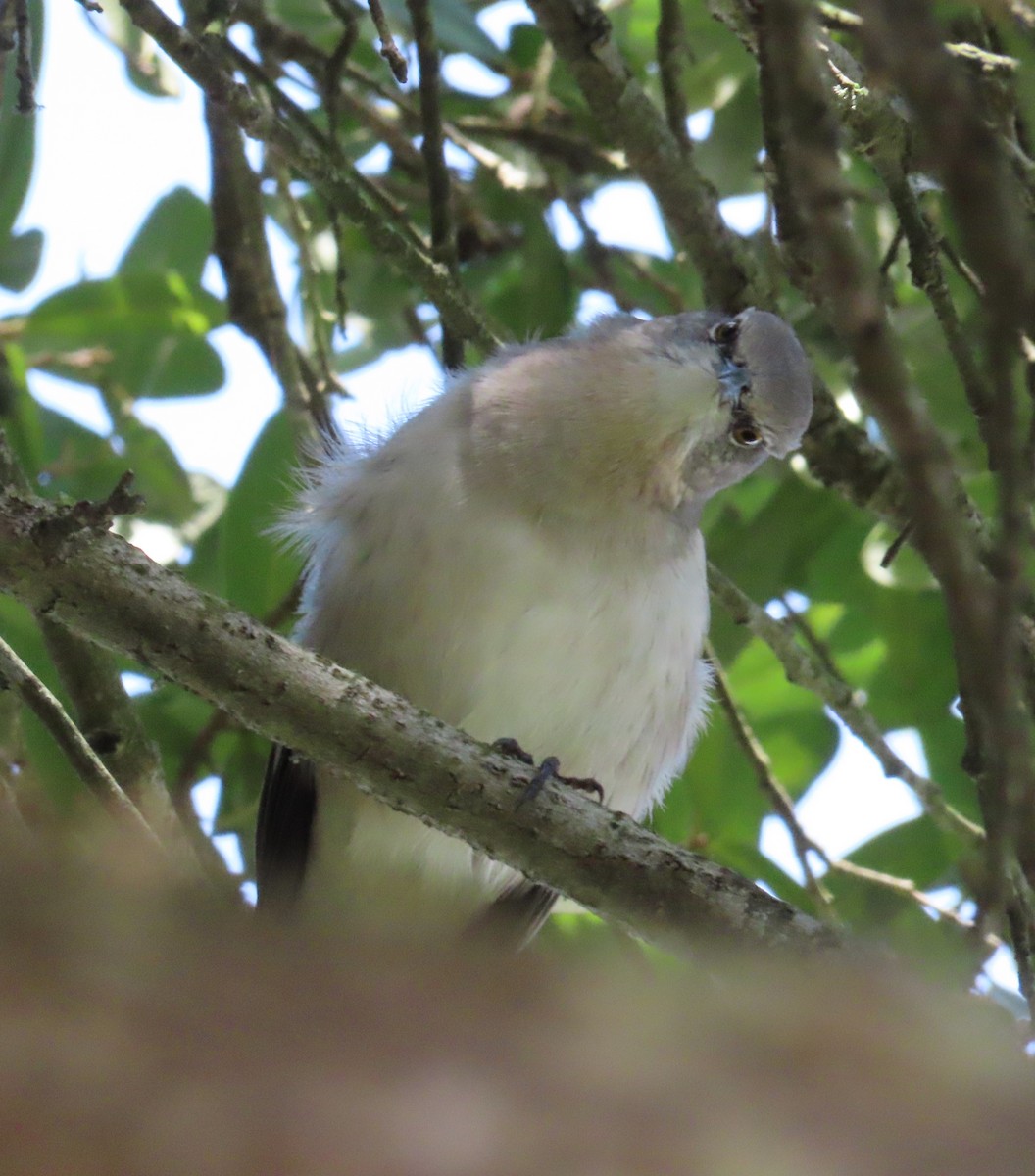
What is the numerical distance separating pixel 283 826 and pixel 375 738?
5.15 ft

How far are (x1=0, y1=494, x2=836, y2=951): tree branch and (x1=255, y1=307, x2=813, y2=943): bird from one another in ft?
3.31

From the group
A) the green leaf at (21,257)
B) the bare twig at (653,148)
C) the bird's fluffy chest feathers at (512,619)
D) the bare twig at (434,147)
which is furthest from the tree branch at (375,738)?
the green leaf at (21,257)

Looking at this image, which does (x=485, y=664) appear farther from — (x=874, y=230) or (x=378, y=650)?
(x=874, y=230)

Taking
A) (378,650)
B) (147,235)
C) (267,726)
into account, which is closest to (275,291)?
(147,235)

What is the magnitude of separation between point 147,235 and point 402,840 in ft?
6.73

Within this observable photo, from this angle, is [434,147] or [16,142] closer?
[16,142]

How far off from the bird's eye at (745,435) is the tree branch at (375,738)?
1.49 meters

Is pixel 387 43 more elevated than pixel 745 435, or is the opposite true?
pixel 745 435

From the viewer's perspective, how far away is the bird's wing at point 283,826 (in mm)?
3676

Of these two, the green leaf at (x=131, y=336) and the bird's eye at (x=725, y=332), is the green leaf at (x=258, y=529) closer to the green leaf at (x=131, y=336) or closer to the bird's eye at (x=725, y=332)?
the green leaf at (x=131, y=336)

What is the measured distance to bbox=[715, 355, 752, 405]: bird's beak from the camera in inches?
146

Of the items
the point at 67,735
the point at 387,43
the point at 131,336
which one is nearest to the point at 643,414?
the point at 387,43

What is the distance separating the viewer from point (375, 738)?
2.40 meters

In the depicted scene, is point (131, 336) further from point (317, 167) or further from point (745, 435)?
point (745, 435)
